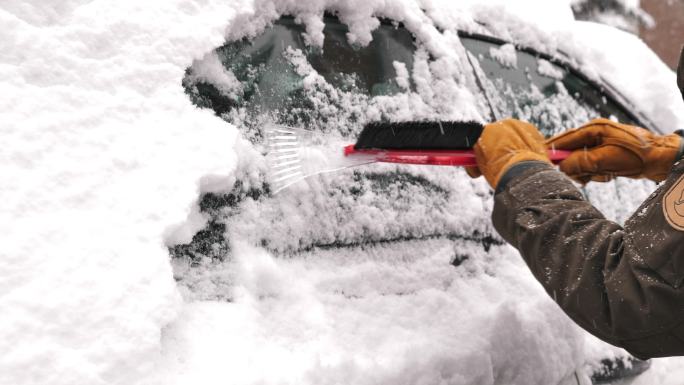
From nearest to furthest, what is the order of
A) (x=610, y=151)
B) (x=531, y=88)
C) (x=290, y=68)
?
(x=290, y=68) < (x=610, y=151) < (x=531, y=88)

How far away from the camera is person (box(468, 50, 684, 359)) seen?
107cm

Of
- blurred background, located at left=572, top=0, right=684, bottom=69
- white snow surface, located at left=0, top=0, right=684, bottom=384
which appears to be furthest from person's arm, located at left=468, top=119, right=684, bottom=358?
blurred background, located at left=572, top=0, right=684, bottom=69

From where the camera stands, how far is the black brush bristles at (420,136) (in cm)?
151

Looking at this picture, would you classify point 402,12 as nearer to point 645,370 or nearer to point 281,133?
point 281,133

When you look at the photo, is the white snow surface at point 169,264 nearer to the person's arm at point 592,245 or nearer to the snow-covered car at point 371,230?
the snow-covered car at point 371,230

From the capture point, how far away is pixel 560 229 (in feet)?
4.14

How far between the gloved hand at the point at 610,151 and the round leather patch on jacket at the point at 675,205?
68 centimetres

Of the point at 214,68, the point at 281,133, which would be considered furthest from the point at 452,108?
the point at 214,68

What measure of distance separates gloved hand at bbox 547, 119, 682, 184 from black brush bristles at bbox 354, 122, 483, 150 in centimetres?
34

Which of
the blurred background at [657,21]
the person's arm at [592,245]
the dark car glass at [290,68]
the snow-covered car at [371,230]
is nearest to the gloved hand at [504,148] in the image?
the person's arm at [592,245]

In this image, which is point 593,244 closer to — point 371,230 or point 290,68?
point 371,230

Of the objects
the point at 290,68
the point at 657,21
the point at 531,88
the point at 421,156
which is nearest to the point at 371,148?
the point at 421,156

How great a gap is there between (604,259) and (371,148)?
2.01 ft

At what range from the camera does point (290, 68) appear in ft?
5.16
